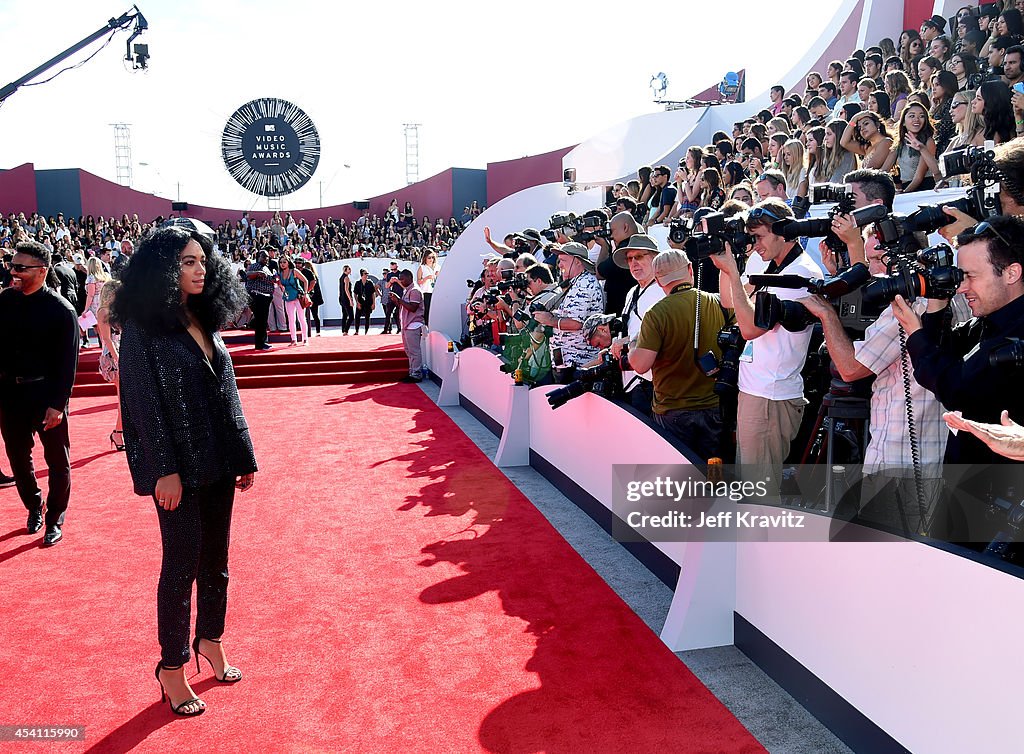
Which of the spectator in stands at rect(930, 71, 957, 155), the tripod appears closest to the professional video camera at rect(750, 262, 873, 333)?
the tripod

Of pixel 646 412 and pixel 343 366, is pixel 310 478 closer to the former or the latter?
pixel 646 412

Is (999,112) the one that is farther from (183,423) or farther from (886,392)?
(183,423)

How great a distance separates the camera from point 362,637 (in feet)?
11.3

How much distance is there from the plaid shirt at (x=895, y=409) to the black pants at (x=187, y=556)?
7.76 ft

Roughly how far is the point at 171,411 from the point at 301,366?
9.28 metres

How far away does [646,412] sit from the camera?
4.62m

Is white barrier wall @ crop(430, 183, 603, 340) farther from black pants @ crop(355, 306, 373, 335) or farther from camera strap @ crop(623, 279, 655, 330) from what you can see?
camera strap @ crop(623, 279, 655, 330)

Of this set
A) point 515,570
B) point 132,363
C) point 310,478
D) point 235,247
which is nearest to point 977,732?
point 515,570

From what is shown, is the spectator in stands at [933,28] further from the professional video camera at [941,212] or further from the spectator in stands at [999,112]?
the professional video camera at [941,212]

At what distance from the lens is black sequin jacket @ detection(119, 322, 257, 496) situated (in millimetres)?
2674

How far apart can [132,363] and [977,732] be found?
2811mm

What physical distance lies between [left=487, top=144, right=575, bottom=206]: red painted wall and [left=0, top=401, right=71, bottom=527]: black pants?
794 inches

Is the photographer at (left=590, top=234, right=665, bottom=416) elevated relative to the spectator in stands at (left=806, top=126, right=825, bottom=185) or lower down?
lower down

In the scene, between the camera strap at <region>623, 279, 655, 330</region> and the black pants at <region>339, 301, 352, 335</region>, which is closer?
the camera strap at <region>623, 279, 655, 330</region>
